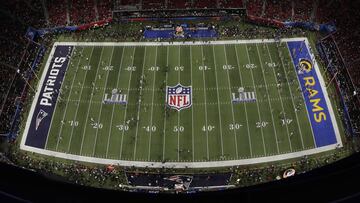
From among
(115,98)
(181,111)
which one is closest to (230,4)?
(181,111)

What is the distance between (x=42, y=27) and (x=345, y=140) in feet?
105

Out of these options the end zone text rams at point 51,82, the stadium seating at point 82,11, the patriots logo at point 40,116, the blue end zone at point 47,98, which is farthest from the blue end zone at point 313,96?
the patriots logo at point 40,116

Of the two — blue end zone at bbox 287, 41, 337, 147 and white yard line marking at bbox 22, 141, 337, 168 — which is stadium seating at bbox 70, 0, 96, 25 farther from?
blue end zone at bbox 287, 41, 337, 147

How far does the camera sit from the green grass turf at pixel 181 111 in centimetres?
3628

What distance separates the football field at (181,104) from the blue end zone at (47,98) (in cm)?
9

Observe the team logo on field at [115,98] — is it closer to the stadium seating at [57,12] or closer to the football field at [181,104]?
the football field at [181,104]

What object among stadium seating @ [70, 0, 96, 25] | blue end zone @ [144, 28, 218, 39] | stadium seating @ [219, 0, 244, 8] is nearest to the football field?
blue end zone @ [144, 28, 218, 39]

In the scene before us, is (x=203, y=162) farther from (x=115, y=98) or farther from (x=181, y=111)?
(x=115, y=98)

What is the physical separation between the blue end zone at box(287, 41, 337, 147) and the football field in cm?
9

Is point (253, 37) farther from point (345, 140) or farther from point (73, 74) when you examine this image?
point (73, 74)

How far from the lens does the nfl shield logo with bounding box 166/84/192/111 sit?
39.3 meters

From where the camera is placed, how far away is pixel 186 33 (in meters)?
46.5

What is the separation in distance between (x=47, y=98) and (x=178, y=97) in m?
12.0

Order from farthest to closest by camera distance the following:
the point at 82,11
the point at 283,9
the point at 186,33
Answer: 1. the point at 82,11
2. the point at 283,9
3. the point at 186,33
